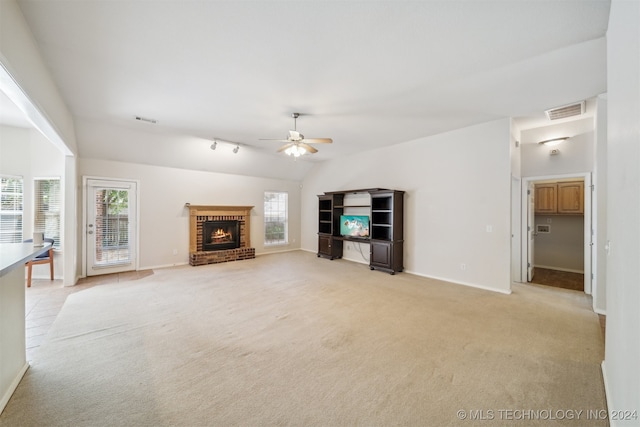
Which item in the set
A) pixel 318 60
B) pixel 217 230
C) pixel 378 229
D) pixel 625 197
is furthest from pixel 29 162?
pixel 625 197

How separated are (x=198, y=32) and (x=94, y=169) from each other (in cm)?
468

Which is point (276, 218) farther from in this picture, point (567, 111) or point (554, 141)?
point (567, 111)

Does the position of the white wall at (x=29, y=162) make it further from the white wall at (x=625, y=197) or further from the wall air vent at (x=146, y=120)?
the white wall at (x=625, y=197)

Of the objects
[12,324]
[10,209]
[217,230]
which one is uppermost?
[10,209]

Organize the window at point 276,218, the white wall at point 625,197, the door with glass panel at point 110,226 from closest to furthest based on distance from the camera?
the white wall at point 625,197
the door with glass panel at point 110,226
the window at point 276,218

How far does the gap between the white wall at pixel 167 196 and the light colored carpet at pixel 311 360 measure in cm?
198

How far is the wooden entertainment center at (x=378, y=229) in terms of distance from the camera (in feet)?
18.0

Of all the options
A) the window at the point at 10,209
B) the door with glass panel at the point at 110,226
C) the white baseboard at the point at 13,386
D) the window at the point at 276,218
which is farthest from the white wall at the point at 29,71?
the window at the point at 276,218

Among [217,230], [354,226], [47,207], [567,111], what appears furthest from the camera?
[217,230]

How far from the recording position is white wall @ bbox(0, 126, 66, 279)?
4727 millimetres

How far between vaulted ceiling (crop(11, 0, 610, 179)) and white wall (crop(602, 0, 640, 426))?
0.72 meters

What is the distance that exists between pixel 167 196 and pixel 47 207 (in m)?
2.01

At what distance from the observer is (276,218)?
8.18 metres

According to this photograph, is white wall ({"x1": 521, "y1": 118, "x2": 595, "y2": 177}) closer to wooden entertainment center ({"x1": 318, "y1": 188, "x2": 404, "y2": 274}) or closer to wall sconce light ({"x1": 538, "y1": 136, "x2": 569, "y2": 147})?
wall sconce light ({"x1": 538, "y1": 136, "x2": 569, "y2": 147})
